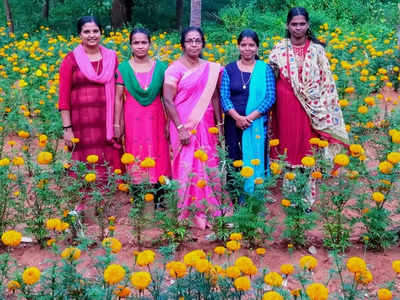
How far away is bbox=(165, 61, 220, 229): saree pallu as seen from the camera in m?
3.57

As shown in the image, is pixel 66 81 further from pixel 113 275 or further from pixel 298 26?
pixel 113 275

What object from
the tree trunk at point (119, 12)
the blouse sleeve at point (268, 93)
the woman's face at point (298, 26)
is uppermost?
the tree trunk at point (119, 12)

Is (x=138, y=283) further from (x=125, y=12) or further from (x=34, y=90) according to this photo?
(x=125, y=12)

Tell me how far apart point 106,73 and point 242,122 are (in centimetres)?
115

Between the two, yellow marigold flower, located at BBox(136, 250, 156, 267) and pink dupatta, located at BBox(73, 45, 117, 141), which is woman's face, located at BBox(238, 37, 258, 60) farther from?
yellow marigold flower, located at BBox(136, 250, 156, 267)

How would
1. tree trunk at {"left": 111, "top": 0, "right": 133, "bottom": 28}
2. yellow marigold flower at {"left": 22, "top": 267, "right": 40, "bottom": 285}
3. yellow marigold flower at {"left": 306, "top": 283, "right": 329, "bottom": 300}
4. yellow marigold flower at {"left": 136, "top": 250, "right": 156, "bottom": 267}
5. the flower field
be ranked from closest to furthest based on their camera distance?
yellow marigold flower at {"left": 306, "top": 283, "right": 329, "bottom": 300} < yellow marigold flower at {"left": 22, "top": 267, "right": 40, "bottom": 285} < yellow marigold flower at {"left": 136, "top": 250, "right": 156, "bottom": 267} < the flower field < tree trunk at {"left": 111, "top": 0, "right": 133, "bottom": 28}

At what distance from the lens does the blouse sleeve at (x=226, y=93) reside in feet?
11.7

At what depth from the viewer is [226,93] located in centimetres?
358

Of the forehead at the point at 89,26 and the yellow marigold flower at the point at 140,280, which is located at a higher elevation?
the forehead at the point at 89,26

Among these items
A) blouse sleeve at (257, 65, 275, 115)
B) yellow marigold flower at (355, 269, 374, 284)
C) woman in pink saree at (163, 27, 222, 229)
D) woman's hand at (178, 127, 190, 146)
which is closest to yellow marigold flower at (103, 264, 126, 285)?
yellow marigold flower at (355, 269, 374, 284)

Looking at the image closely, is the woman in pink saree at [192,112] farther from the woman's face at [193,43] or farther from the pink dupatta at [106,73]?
the pink dupatta at [106,73]

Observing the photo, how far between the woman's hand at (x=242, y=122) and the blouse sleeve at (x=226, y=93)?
110 millimetres

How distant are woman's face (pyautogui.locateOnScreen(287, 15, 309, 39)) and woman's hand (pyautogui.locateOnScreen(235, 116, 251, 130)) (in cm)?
76

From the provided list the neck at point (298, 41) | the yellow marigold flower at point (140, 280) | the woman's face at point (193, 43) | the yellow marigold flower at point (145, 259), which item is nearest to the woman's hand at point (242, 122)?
the woman's face at point (193, 43)
